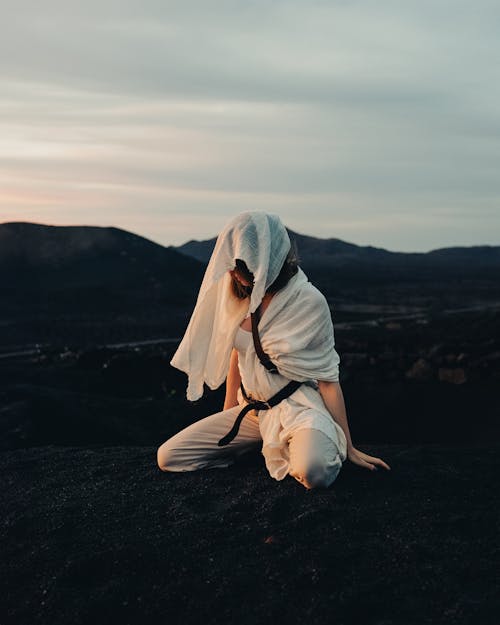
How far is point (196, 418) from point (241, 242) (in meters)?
5.06

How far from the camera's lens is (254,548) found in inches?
133

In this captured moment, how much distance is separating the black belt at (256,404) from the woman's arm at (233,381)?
62mm

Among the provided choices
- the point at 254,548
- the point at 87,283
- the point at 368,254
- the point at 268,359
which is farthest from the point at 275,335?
the point at 368,254

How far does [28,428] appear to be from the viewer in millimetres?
7715

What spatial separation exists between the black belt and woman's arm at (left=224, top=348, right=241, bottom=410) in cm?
6

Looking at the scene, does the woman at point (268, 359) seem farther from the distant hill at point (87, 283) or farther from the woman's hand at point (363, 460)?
the distant hill at point (87, 283)

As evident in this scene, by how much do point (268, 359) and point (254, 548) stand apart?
1098 millimetres

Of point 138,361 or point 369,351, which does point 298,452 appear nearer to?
point 138,361

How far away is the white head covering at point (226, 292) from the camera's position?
13.0ft

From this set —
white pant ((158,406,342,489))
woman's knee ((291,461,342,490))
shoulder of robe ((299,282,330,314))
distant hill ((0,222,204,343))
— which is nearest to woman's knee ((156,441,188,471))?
white pant ((158,406,342,489))

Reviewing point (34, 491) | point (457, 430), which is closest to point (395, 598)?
point (34, 491)

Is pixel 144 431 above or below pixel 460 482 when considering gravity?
below

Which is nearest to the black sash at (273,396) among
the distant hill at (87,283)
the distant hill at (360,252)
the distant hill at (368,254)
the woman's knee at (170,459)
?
the woman's knee at (170,459)

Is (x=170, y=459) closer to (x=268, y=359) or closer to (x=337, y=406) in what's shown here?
(x=268, y=359)
